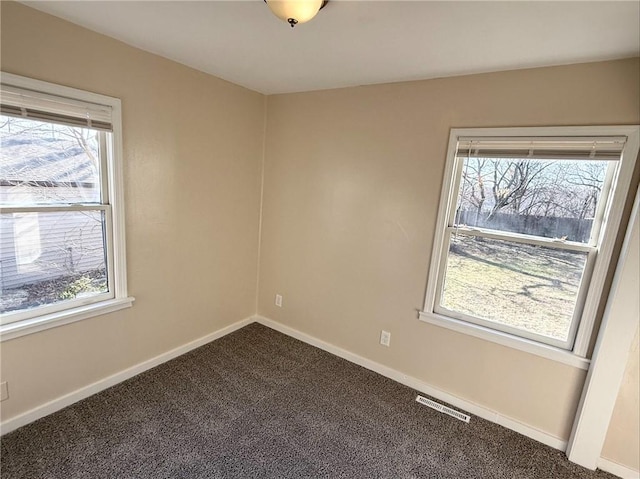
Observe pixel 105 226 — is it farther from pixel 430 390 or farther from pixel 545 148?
pixel 545 148

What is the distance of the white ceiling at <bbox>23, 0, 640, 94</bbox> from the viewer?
53.8 inches

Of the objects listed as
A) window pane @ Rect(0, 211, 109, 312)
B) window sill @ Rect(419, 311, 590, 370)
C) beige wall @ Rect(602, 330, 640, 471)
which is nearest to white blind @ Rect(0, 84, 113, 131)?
window pane @ Rect(0, 211, 109, 312)

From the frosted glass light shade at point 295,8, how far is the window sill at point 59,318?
2.06 meters

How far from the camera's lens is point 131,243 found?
88.6 inches

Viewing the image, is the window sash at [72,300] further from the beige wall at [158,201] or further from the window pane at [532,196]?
the window pane at [532,196]

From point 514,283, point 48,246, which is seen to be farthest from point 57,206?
point 514,283

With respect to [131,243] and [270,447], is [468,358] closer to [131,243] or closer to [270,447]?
[270,447]

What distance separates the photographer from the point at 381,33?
1623 mm

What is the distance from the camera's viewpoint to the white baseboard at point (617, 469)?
1.79 metres

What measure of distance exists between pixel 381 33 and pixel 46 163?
2.01m

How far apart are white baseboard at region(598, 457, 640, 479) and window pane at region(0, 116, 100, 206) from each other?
3495mm

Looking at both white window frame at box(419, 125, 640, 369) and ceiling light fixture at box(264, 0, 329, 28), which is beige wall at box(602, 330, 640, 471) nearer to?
white window frame at box(419, 125, 640, 369)

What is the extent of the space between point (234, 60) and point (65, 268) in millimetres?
1747

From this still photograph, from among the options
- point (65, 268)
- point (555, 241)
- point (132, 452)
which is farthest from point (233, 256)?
point (555, 241)
